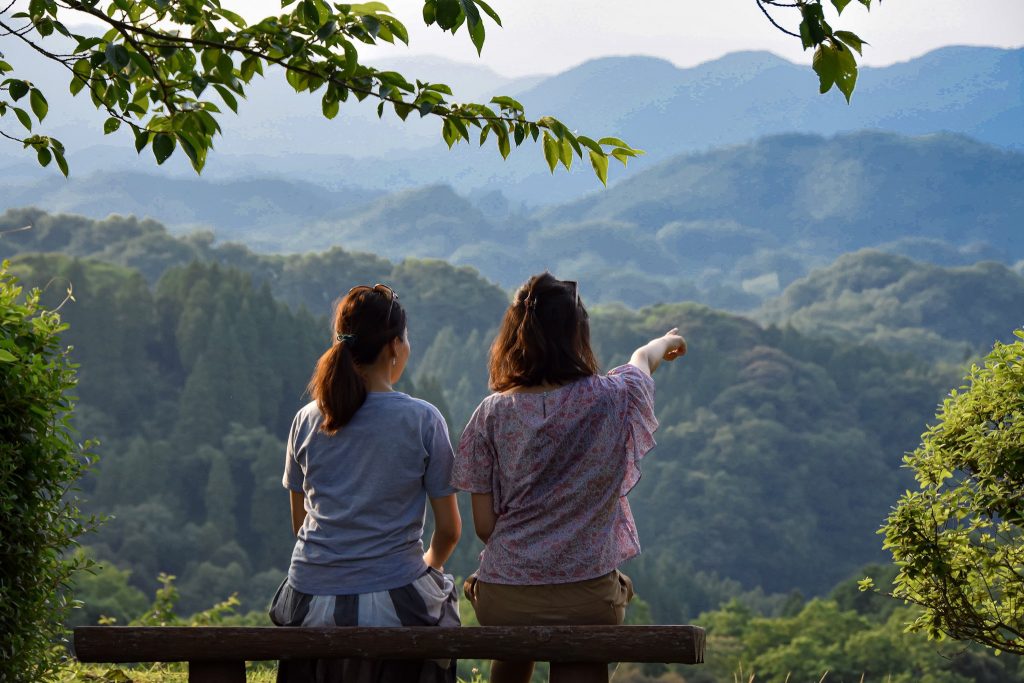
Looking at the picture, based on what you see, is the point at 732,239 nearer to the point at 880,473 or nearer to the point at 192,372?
the point at 880,473

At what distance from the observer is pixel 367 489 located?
106 inches

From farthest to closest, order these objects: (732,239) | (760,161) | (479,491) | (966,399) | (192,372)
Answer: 1. (760,161)
2. (732,239)
3. (192,372)
4. (966,399)
5. (479,491)

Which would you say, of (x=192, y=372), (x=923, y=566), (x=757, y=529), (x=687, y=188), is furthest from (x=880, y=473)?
(x=687, y=188)

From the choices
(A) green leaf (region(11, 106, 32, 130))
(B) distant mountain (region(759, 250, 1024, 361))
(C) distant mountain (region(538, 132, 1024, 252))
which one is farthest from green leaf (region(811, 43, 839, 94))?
(C) distant mountain (region(538, 132, 1024, 252))

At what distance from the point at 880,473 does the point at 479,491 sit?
2338 inches

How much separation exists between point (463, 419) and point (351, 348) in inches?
2408

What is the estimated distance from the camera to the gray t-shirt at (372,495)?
2.68 m

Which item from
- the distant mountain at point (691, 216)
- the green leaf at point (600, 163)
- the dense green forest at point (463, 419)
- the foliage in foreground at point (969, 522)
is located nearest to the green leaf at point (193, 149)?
the green leaf at point (600, 163)

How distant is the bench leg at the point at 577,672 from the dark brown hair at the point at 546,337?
62 cm

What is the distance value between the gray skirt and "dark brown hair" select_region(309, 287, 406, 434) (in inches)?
14.8

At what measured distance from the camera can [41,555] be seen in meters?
3.19

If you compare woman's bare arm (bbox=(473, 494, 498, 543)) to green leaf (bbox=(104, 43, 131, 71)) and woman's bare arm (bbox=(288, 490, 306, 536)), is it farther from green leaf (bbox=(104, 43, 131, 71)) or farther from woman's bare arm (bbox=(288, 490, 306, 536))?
green leaf (bbox=(104, 43, 131, 71))

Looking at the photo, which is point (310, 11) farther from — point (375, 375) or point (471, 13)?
point (375, 375)

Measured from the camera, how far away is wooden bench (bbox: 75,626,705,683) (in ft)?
7.73
